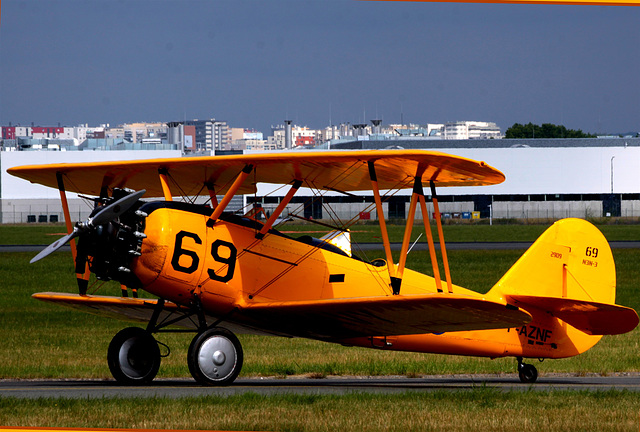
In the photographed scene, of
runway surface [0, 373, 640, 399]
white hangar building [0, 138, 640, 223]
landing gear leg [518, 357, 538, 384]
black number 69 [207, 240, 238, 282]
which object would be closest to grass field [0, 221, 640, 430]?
runway surface [0, 373, 640, 399]

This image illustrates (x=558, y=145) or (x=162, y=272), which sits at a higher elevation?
(x=558, y=145)

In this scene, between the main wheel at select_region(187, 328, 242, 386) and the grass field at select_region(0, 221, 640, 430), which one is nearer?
the grass field at select_region(0, 221, 640, 430)

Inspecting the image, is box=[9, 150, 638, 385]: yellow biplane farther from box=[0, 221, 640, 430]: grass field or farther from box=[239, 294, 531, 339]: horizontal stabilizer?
box=[0, 221, 640, 430]: grass field

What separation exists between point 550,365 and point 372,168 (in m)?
6.19

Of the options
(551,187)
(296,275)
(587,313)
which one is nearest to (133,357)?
(296,275)

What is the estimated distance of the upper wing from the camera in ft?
34.9

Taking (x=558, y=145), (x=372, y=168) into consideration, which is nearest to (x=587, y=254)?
(x=372, y=168)

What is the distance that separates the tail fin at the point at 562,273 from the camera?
1234 centimetres

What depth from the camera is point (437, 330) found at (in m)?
11.3

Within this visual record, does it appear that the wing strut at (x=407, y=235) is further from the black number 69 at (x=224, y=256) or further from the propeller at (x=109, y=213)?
the propeller at (x=109, y=213)

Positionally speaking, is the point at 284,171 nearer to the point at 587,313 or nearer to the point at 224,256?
the point at 224,256

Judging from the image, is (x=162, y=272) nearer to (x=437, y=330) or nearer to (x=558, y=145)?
(x=437, y=330)

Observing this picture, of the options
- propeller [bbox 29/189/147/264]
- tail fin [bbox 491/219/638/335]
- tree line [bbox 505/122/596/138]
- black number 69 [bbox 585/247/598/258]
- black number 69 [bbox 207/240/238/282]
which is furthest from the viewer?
tree line [bbox 505/122/596/138]

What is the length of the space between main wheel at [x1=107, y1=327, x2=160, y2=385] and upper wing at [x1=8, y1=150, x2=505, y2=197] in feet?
6.89
